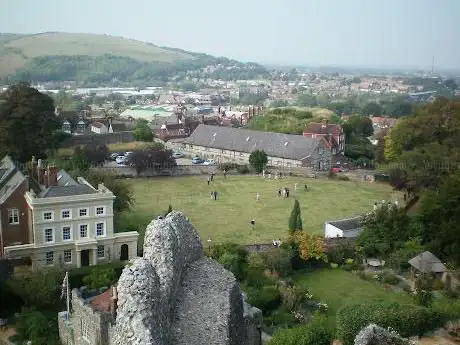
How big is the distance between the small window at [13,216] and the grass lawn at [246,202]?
7507 mm

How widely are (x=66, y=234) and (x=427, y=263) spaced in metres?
16.7

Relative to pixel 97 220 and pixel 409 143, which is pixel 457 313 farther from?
pixel 409 143

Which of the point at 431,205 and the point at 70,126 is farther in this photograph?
the point at 70,126

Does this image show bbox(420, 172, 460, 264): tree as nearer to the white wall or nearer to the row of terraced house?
the white wall

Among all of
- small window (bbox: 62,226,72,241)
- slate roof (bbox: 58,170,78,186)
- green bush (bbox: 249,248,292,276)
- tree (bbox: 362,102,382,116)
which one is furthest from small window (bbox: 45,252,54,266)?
tree (bbox: 362,102,382,116)

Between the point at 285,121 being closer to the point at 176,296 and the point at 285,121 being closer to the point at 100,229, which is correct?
the point at 100,229

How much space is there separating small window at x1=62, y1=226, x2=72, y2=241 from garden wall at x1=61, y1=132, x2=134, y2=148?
118ft

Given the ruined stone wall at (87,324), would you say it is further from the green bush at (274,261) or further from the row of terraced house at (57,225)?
the green bush at (274,261)

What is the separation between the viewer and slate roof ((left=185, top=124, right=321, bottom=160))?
57500mm

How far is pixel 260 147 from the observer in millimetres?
59812

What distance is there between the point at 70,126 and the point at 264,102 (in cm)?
9984

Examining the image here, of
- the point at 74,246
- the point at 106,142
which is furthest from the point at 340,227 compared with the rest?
the point at 106,142

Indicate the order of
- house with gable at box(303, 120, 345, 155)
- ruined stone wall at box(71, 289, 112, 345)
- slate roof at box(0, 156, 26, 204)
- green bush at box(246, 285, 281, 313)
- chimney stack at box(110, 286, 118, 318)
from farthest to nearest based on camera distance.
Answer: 1. house with gable at box(303, 120, 345, 155)
2. slate roof at box(0, 156, 26, 204)
3. green bush at box(246, 285, 281, 313)
4. ruined stone wall at box(71, 289, 112, 345)
5. chimney stack at box(110, 286, 118, 318)

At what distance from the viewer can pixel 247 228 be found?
34844mm
